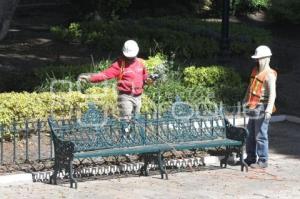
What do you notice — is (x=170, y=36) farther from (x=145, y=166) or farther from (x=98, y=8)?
(x=145, y=166)

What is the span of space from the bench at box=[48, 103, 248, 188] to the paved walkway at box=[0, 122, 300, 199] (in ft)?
0.73

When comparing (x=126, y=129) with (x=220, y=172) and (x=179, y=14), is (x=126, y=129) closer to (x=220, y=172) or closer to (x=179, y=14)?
(x=220, y=172)

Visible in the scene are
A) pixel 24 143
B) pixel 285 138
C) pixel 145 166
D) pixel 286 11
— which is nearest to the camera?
pixel 145 166

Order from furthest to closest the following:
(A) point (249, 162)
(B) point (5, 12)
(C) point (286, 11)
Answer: (C) point (286, 11) → (B) point (5, 12) → (A) point (249, 162)

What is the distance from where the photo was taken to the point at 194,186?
32.6 feet

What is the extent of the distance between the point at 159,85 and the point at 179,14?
1445 centimetres

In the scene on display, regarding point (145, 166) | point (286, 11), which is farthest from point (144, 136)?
point (286, 11)

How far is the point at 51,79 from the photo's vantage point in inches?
561

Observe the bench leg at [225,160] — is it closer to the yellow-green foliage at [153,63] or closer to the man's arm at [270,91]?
the man's arm at [270,91]

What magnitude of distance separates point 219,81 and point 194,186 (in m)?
5.53

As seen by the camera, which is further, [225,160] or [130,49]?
[225,160]

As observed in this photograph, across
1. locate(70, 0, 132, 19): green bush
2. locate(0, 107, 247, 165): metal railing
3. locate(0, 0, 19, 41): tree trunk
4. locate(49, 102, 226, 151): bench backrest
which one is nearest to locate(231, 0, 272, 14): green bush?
locate(70, 0, 132, 19): green bush

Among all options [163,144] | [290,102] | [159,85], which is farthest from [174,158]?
[290,102]

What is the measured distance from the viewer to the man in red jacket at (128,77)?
10734 mm
